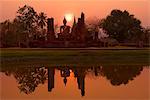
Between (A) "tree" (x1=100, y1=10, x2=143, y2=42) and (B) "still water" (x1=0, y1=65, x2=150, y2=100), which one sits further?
(A) "tree" (x1=100, y1=10, x2=143, y2=42)

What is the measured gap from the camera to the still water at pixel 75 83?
5.34m

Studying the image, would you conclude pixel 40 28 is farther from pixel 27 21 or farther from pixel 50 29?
pixel 50 29

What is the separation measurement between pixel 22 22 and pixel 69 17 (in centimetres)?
99

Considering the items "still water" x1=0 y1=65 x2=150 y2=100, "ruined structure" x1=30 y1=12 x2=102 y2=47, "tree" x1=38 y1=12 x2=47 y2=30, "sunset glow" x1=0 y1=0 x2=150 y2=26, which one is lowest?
"still water" x1=0 y1=65 x2=150 y2=100

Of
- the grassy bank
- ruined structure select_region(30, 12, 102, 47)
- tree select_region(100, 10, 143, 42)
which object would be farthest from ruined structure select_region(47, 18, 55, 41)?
tree select_region(100, 10, 143, 42)

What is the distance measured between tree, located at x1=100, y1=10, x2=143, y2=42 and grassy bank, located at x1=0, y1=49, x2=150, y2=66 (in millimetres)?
291

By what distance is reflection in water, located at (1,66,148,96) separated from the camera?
616 cm

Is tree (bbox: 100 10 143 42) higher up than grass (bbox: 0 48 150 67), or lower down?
higher up

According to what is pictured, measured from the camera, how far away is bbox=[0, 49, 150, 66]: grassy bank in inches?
329

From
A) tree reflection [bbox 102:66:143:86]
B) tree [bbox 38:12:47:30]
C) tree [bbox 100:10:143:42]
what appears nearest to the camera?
tree reflection [bbox 102:66:143:86]

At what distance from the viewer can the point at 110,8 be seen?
8352 mm

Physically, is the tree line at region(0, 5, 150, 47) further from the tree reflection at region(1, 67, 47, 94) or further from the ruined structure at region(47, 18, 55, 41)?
the tree reflection at region(1, 67, 47, 94)

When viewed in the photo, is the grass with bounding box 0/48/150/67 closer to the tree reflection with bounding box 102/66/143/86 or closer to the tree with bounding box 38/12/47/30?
the tree with bounding box 38/12/47/30

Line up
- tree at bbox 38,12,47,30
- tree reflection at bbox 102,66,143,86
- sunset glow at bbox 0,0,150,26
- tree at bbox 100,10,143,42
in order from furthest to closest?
tree at bbox 100,10,143,42 → tree at bbox 38,12,47,30 → sunset glow at bbox 0,0,150,26 → tree reflection at bbox 102,66,143,86
